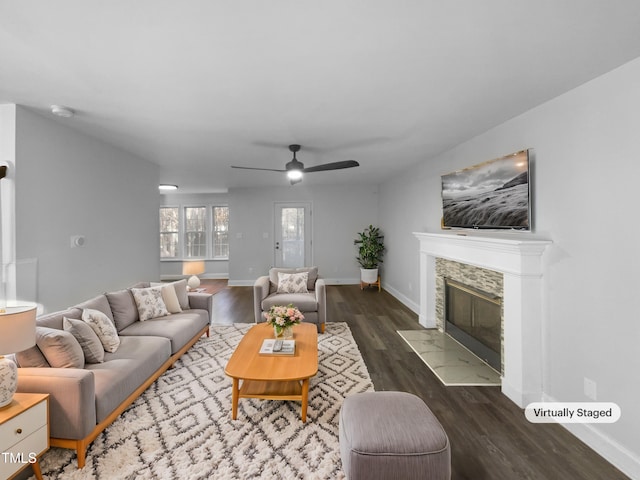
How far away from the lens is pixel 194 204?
868 cm

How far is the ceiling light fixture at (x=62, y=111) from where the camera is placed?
2611 mm

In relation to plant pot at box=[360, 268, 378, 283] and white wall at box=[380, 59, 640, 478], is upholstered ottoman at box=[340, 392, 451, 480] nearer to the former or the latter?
white wall at box=[380, 59, 640, 478]

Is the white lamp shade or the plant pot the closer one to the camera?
the white lamp shade

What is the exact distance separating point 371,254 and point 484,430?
4.89 metres

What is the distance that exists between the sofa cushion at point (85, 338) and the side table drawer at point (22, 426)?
1.98 ft

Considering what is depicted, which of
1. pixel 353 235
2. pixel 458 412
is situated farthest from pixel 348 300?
pixel 458 412

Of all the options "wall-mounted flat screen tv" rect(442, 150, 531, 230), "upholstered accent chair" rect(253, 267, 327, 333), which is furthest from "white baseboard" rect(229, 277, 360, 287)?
"wall-mounted flat screen tv" rect(442, 150, 531, 230)

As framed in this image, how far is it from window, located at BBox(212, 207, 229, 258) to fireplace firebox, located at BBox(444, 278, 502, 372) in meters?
6.59

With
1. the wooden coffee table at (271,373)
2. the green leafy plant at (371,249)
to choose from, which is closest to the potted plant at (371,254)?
the green leafy plant at (371,249)

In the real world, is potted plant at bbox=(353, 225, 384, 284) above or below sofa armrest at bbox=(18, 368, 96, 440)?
above

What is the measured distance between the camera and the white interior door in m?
7.63

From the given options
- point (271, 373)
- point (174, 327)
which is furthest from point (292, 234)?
point (271, 373)

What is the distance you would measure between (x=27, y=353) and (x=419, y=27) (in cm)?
321

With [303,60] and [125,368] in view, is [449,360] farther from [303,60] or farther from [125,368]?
[303,60]
